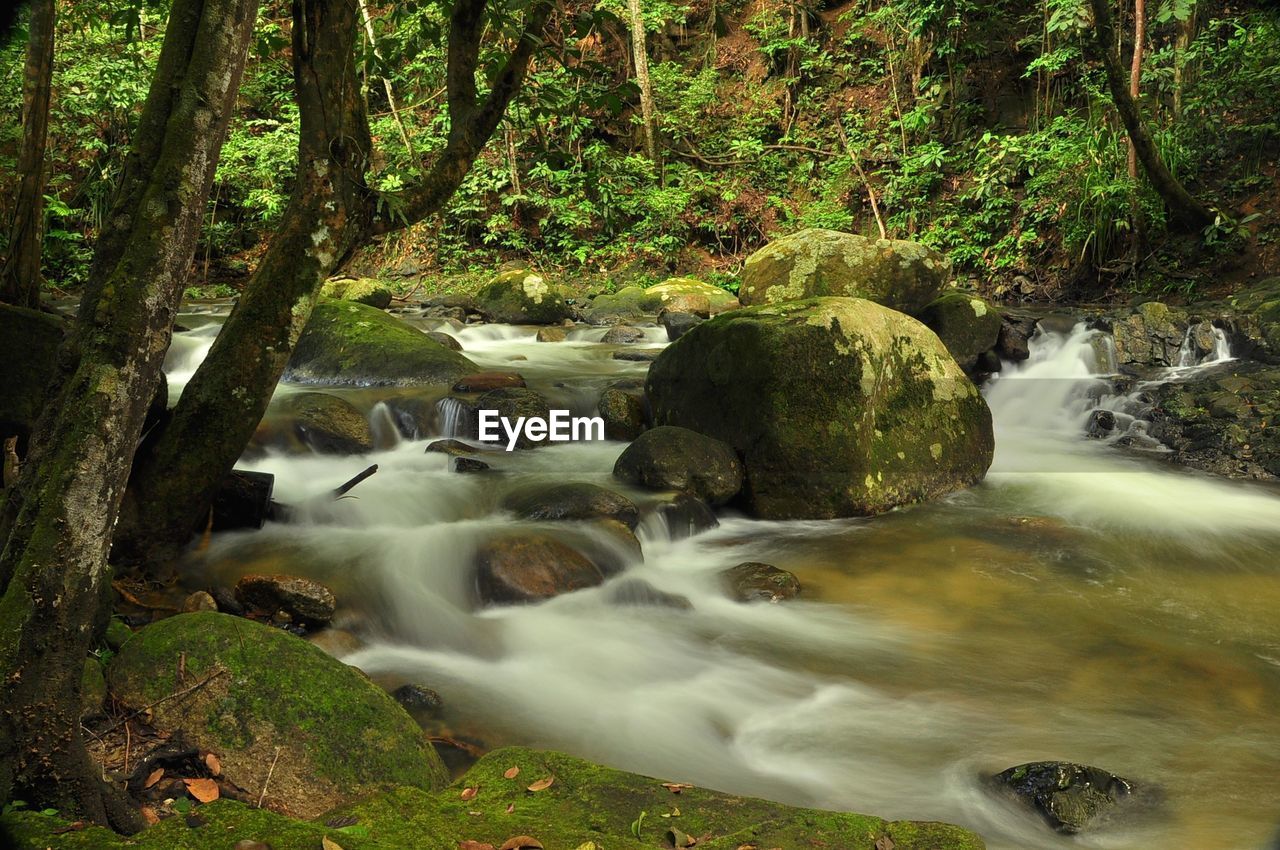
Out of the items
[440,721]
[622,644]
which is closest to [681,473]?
[622,644]

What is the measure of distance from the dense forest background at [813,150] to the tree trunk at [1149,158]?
0.28 metres

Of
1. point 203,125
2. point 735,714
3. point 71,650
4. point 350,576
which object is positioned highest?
point 203,125

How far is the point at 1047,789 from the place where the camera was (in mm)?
3480

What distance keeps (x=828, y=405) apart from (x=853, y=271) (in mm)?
5505

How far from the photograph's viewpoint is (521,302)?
1503cm

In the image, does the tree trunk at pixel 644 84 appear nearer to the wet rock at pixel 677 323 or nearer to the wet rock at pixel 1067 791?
the wet rock at pixel 677 323

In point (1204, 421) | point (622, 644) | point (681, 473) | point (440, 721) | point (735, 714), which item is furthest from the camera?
point (1204, 421)

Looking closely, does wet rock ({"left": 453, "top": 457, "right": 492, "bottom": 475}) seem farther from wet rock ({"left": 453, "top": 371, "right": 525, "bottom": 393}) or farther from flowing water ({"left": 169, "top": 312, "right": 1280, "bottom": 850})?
wet rock ({"left": 453, "top": 371, "right": 525, "bottom": 393})

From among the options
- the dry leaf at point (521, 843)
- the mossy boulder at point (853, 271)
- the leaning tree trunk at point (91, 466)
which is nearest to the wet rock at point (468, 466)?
the leaning tree trunk at point (91, 466)

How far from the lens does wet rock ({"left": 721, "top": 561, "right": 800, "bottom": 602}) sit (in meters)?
5.70

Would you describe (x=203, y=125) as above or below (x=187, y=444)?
above

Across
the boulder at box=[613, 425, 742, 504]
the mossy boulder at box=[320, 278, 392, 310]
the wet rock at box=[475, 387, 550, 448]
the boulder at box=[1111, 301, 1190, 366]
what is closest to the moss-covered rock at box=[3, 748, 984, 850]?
the boulder at box=[613, 425, 742, 504]

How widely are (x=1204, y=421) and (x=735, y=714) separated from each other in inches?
281

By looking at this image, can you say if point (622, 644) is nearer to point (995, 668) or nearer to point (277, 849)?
point (995, 668)
